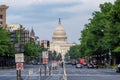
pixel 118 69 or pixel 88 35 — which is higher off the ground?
pixel 88 35

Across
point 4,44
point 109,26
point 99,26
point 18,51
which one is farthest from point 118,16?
point 18,51

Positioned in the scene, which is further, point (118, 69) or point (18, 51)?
point (118, 69)

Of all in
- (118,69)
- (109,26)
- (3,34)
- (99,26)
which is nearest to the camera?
(118,69)

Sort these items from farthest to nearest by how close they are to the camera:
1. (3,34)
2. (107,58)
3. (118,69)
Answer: (107,58) < (3,34) < (118,69)

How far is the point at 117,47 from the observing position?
110 meters

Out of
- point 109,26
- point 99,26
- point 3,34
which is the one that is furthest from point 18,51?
point 3,34

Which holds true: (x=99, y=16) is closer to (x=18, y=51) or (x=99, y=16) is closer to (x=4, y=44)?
(x=4, y=44)

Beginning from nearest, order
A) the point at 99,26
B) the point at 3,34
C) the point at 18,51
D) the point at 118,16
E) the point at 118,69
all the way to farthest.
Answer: the point at 18,51 → the point at 118,69 → the point at 118,16 → the point at 99,26 → the point at 3,34

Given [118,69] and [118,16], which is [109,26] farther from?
[118,69]

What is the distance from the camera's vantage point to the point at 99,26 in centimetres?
13375

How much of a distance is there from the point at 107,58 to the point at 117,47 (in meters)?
45.7

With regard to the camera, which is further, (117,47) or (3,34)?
(3,34)

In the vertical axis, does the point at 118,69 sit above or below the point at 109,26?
below

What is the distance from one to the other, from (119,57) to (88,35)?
13754 millimetres
